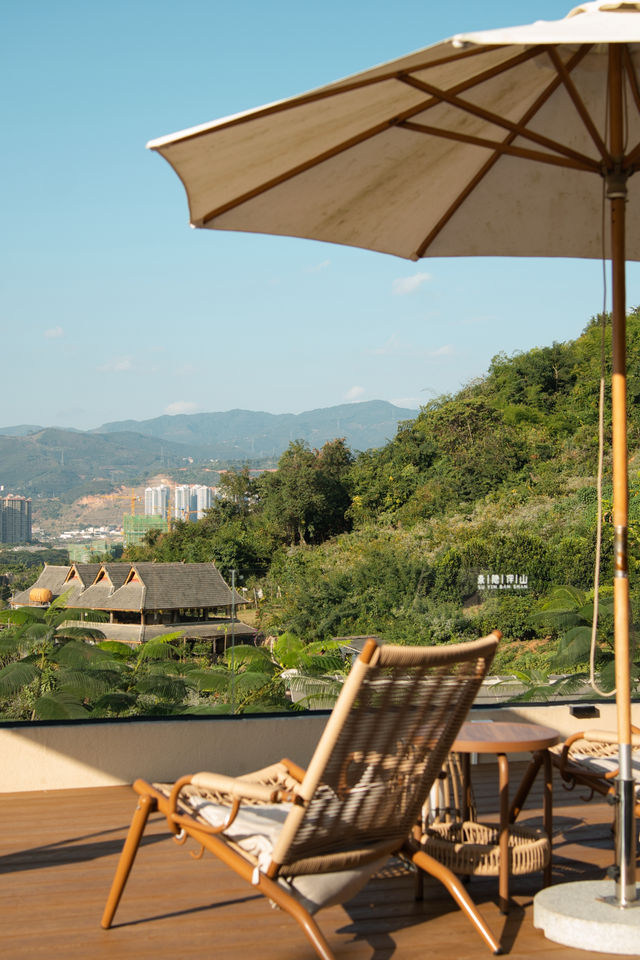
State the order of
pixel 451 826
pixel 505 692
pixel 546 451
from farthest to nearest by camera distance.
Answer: pixel 546 451 < pixel 505 692 < pixel 451 826

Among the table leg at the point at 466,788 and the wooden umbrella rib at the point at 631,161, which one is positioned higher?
the wooden umbrella rib at the point at 631,161

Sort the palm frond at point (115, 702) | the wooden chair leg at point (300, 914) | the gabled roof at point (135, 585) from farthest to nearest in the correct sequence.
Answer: the gabled roof at point (135, 585)
the palm frond at point (115, 702)
the wooden chair leg at point (300, 914)

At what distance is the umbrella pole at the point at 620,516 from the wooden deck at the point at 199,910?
0.93ft

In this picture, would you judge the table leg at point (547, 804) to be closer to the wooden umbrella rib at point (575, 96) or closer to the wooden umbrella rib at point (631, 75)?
the wooden umbrella rib at point (575, 96)

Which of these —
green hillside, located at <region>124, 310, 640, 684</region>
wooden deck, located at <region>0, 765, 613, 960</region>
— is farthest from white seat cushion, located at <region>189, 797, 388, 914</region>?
green hillside, located at <region>124, 310, 640, 684</region>

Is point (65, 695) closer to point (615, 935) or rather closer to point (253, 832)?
point (253, 832)

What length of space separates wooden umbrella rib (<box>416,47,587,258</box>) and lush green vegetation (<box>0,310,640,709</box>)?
4267 millimetres

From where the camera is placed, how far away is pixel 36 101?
1903 centimetres

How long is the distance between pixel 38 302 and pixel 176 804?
121 meters

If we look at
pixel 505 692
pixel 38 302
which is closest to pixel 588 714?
pixel 505 692

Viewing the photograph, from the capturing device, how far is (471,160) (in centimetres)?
297

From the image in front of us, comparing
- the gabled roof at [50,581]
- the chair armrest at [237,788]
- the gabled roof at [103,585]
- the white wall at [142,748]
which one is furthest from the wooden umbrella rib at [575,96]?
the gabled roof at [50,581]

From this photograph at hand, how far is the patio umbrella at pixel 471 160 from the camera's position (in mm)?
2125

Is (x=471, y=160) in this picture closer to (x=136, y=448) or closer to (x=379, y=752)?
(x=379, y=752)
